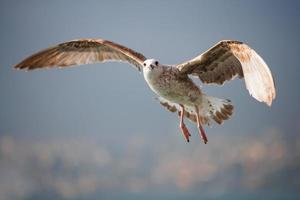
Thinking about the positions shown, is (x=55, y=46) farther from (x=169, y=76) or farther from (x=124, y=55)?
(x=169, y=76)

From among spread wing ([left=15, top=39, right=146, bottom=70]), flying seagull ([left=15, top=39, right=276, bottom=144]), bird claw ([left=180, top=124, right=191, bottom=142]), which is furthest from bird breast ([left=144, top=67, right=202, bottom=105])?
spread wing ([left=15, top=39, right=146, bottom=70])

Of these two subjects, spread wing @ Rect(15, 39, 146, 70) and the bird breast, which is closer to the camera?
the bird breast

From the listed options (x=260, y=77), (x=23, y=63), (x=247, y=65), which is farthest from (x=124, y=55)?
(x=260, y=77)

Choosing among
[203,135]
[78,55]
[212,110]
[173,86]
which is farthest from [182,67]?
Answer: [78,55]

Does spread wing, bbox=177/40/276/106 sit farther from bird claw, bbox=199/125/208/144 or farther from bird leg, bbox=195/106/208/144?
bird claw, bbox=199/125/208/144

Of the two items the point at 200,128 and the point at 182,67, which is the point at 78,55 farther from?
the point at 200,128

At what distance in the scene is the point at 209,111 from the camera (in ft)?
17.4

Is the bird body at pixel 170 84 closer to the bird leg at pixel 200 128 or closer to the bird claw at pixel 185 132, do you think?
the bird leg at pixel 200 128

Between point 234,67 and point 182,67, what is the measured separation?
0.46 metres

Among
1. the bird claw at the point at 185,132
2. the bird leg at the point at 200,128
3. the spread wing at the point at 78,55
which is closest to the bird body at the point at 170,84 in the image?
the bird leg at the point at 200,128

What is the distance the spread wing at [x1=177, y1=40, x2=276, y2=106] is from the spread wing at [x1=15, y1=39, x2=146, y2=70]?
67cm

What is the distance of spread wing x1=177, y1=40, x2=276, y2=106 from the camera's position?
352cm

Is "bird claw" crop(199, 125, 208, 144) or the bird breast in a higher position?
the bird breast

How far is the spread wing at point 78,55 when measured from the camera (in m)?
5.57
